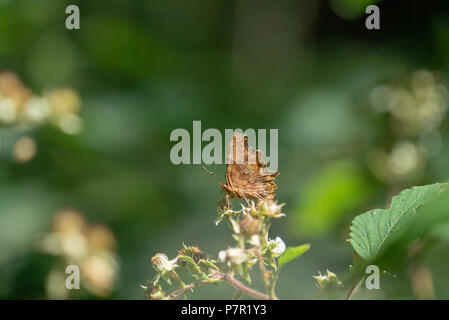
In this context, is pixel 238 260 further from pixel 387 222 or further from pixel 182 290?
pixel 387 222

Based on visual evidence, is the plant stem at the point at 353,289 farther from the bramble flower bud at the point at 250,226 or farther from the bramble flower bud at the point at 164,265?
the bramble flower bud at the point at 164,265

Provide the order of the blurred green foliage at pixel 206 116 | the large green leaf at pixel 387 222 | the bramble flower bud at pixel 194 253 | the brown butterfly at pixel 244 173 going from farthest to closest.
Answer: the blurred green foliage at pixel 206 116
the brown butterfly at pixel 244 173
the bramble flower bud at pixel 194 253
the large green leaf at pixel 387 222

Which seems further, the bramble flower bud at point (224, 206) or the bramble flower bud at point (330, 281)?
the bramble flower bud at point (224, 206)

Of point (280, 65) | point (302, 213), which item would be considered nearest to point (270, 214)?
point (302, 213)

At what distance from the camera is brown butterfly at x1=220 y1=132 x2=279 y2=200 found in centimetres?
117

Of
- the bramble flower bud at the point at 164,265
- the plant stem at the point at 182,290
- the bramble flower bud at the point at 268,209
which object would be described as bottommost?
the plant stem at the point at 182,290

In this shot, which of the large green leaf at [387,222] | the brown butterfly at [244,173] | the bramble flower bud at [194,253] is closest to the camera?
the large green leaf at [387,222]

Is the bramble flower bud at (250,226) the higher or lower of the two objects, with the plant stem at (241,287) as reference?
higher

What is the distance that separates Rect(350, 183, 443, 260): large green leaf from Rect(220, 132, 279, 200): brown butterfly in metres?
0.21

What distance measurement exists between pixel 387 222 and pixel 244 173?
0.32 meters

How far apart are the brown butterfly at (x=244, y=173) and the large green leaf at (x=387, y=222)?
0.70 feet

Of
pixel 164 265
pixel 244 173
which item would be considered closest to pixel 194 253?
pixel 164 265

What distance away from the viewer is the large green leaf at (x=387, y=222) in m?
0.96

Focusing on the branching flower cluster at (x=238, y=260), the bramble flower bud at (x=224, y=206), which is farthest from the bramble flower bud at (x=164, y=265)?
the bramble flower bud at (x=224, y=206)
